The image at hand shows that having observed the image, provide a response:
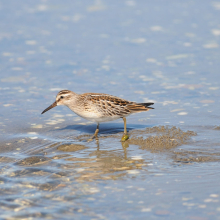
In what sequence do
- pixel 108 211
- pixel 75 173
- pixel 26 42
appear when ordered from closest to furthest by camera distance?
pixel 108 211, pixel 75 173, pixel 26 42

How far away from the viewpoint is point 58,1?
2484 cm

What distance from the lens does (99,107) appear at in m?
10.9

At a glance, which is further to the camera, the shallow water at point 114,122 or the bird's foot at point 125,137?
the bird's foot at point 125,137

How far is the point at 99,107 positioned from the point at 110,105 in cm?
33

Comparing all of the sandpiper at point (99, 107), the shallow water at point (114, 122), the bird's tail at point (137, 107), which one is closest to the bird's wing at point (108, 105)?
the sandpiper at point (99, 107)

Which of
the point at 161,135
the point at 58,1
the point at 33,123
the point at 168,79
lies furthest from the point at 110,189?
the point at 58,1

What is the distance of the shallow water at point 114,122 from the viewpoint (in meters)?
7.20

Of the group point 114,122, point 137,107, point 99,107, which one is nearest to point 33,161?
point 99,107

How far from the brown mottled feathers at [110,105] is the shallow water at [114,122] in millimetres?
622

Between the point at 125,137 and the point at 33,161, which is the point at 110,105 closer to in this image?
the point at 125,137

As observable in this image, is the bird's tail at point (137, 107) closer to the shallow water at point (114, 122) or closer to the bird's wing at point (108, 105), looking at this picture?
the bird's wing at point (108, 105)

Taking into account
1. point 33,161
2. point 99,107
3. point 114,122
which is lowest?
point 33,161

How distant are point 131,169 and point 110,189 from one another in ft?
3.89

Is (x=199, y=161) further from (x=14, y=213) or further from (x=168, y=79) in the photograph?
(x=168, y=79)
